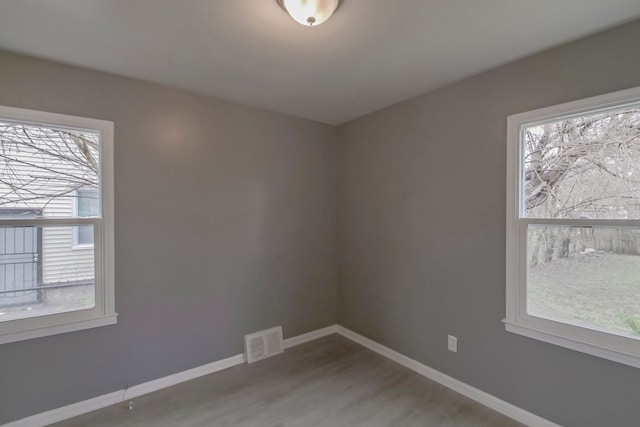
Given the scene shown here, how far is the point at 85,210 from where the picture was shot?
2156 mm

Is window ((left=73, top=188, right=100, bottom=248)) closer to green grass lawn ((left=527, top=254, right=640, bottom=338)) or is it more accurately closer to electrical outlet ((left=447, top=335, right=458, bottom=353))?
electrical outlet ((left=447, top=335, right=458, bottom=353))

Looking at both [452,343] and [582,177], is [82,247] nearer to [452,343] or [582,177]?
[452,343]

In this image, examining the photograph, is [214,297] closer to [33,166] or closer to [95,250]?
[95,250]

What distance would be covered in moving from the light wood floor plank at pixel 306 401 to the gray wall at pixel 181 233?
0.22 m

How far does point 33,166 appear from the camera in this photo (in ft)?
6.61

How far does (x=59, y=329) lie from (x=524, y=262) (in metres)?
3.20

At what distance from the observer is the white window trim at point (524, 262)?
1639mm

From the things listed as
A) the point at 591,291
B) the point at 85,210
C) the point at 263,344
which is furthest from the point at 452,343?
the point at 85,210

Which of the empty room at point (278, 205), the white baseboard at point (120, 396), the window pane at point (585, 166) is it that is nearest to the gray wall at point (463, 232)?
the empty room at point (278, 205)

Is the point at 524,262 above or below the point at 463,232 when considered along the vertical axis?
below

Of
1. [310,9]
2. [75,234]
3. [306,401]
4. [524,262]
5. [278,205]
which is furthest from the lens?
[278,205]

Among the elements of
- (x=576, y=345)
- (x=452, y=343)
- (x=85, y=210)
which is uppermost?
(x=85, y=210)

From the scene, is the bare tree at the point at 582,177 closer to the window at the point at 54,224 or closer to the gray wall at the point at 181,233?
the gray wall at the point at 181,233

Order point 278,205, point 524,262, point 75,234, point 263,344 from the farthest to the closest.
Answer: point 278,205 → point 263,344 → point 75,234 → point 524,262
